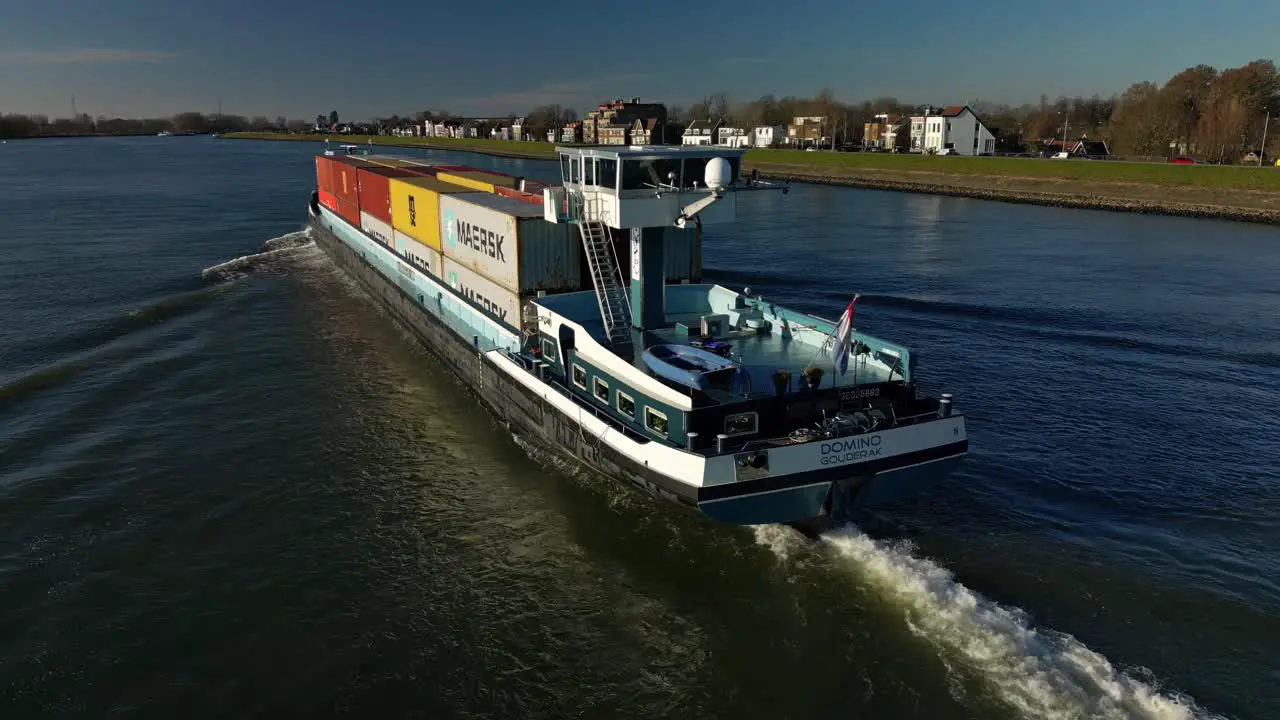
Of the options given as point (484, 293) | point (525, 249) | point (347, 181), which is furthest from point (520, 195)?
point (347, 181)

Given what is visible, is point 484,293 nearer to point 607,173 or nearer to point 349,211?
point 607,173

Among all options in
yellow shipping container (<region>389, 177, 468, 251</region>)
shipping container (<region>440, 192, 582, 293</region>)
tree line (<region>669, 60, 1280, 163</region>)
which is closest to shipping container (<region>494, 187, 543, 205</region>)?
yellow shipping container (<region>389, 177, 468, 251</region>)

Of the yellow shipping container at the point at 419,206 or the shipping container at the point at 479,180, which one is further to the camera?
the shipping container at the point at 479,180

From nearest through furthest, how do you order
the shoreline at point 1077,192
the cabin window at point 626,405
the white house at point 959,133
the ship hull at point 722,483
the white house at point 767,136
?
the ship hull at point 722,483, the cabin window at point 626,405, the shoreline at point 1077,192, the white house at point 959,133, the white house at point 767,136

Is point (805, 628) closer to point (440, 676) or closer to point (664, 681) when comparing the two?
point (664, 681)

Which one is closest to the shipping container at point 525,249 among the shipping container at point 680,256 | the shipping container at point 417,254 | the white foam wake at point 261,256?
the shipping container at point 680,256

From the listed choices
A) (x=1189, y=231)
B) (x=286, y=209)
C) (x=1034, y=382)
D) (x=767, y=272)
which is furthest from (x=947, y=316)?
(x=286, y=209)

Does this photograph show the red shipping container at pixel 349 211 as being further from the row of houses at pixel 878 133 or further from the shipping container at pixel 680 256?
the row of houses at pixel 878 133
